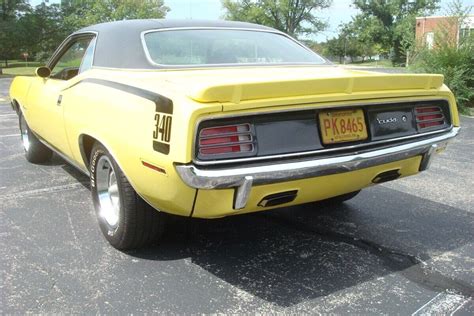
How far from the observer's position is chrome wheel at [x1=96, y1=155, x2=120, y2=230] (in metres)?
3.38

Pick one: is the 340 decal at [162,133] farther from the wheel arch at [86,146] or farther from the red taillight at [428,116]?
the red taillight at [428,116]

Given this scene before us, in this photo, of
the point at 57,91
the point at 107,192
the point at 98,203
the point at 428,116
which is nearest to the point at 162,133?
the point at 107,192

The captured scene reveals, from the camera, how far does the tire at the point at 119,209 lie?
3.07 metres

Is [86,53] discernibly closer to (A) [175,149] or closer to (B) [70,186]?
(B) [70,186]

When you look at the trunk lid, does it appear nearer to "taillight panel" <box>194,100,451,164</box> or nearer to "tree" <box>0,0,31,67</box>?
"taillight panel" <box>194,100,451,164</box>

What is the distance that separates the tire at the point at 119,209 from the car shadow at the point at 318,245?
0.16m

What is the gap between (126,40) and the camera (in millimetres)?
3666

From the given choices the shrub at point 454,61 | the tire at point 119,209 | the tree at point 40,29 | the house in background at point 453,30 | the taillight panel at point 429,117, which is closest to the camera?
the tire at point 119,209

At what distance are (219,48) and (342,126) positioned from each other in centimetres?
128

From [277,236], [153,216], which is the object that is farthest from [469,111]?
[153,216]

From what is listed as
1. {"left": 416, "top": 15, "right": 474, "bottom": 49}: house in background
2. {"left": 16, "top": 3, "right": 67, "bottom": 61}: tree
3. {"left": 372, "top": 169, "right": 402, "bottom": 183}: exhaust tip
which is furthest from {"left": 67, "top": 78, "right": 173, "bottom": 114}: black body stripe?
{"left": 16, "top": 3, "right": 67, "bottom": 61}: tree

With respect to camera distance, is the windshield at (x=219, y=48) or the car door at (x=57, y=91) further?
the car door at (x=57, y=91)

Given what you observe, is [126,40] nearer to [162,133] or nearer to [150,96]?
[150,96]

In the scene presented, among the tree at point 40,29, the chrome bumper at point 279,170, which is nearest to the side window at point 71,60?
the chrome bumper at point 279,170
